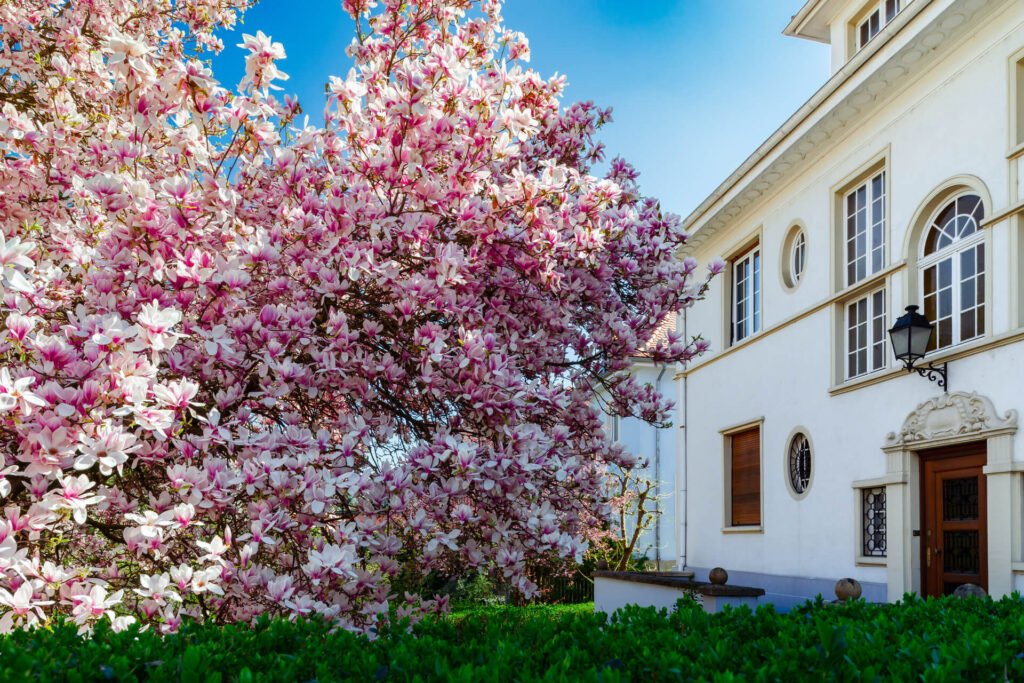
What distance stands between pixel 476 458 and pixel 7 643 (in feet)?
6.87

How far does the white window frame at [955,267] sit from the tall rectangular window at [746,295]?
472 centimetres

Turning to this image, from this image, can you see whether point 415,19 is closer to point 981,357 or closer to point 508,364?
point 508,364

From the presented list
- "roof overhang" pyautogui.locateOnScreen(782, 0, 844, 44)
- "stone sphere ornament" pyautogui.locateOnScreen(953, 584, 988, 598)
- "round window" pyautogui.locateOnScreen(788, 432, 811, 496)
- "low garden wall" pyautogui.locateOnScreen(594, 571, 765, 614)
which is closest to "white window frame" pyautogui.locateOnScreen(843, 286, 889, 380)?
"round window" pyautogui.locateOnScreen(788, 432, 811, 496)

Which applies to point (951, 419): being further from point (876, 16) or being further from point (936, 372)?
point (876, 16)

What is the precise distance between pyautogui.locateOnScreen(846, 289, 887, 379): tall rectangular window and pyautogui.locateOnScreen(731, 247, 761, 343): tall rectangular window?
2.94m

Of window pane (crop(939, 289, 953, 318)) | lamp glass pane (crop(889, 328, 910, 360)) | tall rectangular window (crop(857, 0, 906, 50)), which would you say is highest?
tall rectangular window (crop(857, 0, 906, 50))

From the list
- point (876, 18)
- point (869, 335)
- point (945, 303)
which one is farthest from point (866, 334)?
point (876, 18)

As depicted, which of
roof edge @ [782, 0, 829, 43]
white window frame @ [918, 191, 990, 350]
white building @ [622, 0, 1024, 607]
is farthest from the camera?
roof edge @ [782, 0, 829, 43]

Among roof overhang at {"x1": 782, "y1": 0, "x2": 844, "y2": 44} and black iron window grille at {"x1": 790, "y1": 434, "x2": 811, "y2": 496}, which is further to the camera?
roof overhang at {"x1": 782, "y1": 0, "x2": 844, "y2": 44}

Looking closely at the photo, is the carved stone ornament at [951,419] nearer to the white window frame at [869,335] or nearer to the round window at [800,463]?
the white window frame at [869,335]

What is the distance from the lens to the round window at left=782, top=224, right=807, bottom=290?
14875 mm

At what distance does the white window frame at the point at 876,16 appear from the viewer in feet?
45.1

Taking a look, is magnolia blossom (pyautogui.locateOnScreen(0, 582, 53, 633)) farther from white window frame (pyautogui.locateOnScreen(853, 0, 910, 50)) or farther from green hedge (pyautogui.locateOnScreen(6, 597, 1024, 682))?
white window frame (pyautogui.locateOnScreen(853, 0, 910, 50))

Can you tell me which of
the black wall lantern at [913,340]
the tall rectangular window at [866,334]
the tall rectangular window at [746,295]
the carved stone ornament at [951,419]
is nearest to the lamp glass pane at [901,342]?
the black wall lantern at [913,340]
